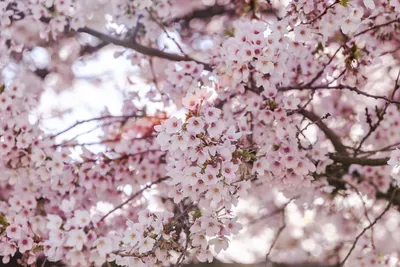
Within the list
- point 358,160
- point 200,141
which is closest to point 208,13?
point 358,160

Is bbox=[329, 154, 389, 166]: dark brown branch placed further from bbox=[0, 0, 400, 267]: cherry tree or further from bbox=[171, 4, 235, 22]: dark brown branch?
bbox=[171, 4, 235, 22]: dark brown branch

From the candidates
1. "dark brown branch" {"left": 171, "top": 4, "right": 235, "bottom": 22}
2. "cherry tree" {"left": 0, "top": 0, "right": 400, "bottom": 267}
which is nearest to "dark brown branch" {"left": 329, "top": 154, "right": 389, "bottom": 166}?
"cherry tree" {"left": 0, "top": 0, "right": 400, "bottom": 267}

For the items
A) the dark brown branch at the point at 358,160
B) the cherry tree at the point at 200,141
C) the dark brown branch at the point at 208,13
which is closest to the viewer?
the cherry tree at the point at 200,141

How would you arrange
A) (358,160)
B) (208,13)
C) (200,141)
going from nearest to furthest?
(200,141) < (358,160) < (208,13)

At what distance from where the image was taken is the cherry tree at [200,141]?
114 inches

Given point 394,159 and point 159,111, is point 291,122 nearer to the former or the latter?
point 394,159

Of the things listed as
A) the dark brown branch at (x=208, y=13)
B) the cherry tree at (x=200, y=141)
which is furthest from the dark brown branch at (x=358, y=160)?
the dark brown branch at (x=208, y=13)

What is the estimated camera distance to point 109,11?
4.62 metres

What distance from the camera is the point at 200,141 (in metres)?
2.84

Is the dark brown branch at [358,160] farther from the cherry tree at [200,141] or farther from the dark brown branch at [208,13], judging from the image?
the dark brown branch at [208,13]

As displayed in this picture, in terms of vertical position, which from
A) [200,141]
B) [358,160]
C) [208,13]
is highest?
[208,13]

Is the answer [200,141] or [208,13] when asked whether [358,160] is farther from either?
[208,13]

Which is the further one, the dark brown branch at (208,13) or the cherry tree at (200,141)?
the dark brown branch at (208,13)

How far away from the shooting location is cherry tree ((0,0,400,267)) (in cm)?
290
